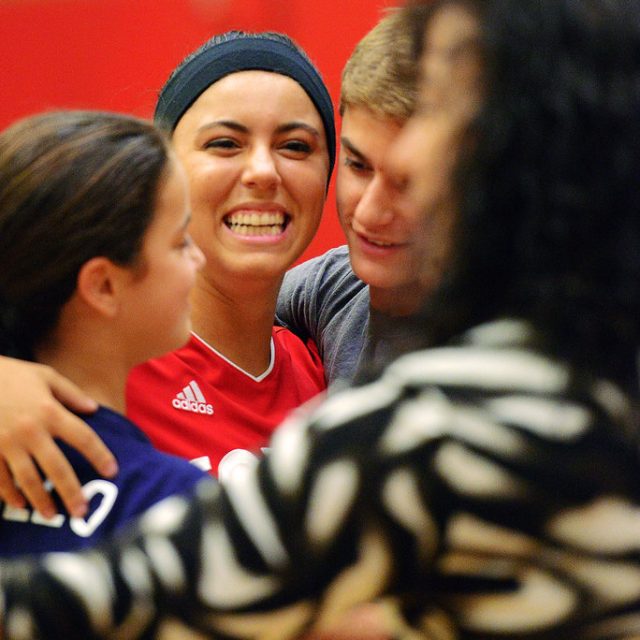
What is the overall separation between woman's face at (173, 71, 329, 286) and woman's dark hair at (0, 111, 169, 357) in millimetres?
603

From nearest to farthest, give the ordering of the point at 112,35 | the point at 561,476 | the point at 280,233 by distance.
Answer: the point at 561,476 < the point at 280,233 < the point at 112,35

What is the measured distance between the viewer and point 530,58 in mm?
695

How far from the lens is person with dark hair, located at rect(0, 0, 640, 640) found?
0.67 meters

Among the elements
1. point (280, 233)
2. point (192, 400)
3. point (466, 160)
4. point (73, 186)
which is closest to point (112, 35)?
point (280, 233)

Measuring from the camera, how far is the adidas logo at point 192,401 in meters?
1.53

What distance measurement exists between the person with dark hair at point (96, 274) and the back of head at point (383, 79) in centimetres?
57

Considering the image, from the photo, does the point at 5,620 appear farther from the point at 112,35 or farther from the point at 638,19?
the point at 112,35

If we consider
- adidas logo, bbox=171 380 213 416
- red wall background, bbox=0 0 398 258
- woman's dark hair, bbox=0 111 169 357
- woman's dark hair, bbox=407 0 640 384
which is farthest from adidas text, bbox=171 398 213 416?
red wall background, bbox=0 0 398 258

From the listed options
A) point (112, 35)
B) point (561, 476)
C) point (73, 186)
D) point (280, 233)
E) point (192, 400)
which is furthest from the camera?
point (112, 35)

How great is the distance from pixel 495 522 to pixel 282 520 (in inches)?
5.8

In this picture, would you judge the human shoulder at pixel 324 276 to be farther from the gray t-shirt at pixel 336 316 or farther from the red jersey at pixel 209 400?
the red jersey at pixel 209 400

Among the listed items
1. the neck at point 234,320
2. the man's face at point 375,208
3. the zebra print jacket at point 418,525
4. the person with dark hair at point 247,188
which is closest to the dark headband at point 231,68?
the person with dark hair at point 247,188

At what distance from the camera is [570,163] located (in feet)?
2.27

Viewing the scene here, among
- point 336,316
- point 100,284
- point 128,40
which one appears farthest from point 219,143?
point 128,40
